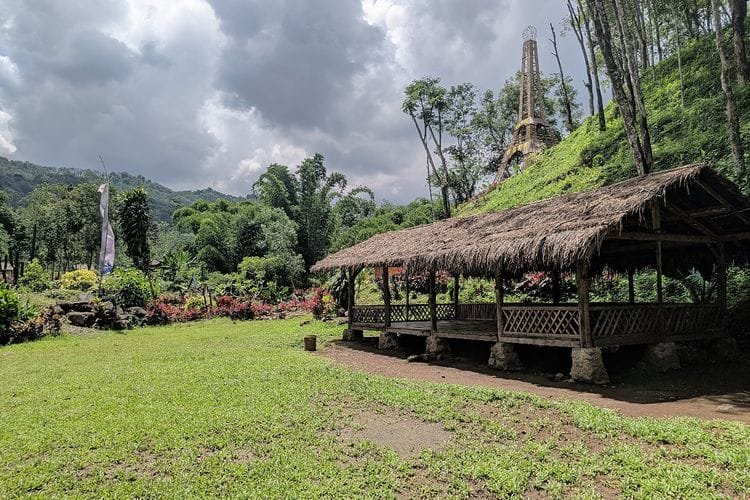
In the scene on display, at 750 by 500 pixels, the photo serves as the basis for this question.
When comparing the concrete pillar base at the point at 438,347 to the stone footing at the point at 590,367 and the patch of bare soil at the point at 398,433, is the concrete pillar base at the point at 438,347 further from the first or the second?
the patch of bare soil at the point at 398,433

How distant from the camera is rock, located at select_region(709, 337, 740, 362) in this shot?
970 cm

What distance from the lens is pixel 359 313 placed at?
1527cm

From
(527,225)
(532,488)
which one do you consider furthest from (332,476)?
(527,225)

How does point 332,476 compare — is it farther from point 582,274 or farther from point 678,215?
point 678,215

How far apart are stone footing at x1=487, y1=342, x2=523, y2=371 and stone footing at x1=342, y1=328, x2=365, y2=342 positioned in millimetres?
6314

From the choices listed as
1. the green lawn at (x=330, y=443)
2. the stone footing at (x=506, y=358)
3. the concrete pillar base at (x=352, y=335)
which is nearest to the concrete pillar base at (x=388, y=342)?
the concrete pillar base at (x=352, y=335)

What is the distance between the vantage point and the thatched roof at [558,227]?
7914 millimetres

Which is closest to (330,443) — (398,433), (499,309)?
(398,433)

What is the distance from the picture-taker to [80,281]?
1040 inches

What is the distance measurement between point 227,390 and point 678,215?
8.97 metres

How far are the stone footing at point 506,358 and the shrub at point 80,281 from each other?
923 inches

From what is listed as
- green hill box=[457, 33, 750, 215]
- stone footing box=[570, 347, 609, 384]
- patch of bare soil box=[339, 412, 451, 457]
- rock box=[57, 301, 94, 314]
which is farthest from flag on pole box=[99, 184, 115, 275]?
green hill box=[457, 33, 750, 215]

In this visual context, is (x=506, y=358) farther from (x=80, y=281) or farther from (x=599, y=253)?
(x=80, y=281)

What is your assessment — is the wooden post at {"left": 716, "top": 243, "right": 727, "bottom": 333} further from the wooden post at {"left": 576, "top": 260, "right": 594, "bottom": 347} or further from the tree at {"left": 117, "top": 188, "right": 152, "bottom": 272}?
the tree at {"left": 117, "top": 188, "right": 152, "bottom": 272}
